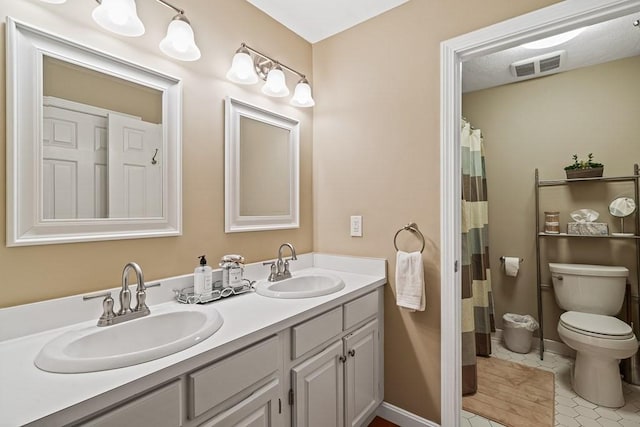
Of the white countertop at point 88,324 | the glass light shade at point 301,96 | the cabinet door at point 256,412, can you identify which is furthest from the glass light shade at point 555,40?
the cabinet door at point 256,412

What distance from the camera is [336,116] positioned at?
207 centimetres

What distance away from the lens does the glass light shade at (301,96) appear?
1.94 m

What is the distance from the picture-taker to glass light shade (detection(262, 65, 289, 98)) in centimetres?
179

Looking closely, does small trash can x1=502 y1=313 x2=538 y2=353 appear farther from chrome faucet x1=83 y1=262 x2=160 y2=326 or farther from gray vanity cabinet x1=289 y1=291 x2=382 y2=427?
chrome faucet x1=83 y1=262 x2=160 y2=326

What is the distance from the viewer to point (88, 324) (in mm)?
1099

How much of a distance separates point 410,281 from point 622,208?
6.15 feet

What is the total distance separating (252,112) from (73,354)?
135 cm

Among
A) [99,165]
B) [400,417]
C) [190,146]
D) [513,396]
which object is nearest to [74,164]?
[99,165]

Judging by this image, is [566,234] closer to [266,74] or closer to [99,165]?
[266,74]

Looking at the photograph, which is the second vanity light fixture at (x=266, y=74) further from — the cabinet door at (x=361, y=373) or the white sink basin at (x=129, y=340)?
the cabinet door at (x=361, y=373)

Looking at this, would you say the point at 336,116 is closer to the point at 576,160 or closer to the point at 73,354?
the point at 73,354

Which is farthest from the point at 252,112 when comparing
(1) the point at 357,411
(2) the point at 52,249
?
(1) the point at 357,411

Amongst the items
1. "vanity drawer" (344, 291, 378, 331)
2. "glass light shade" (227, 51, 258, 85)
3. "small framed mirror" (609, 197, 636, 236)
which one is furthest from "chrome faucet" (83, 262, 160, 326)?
"small framed mirror" (609, 197, 636, 236)

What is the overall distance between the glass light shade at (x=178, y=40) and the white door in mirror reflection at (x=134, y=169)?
1.07ft
